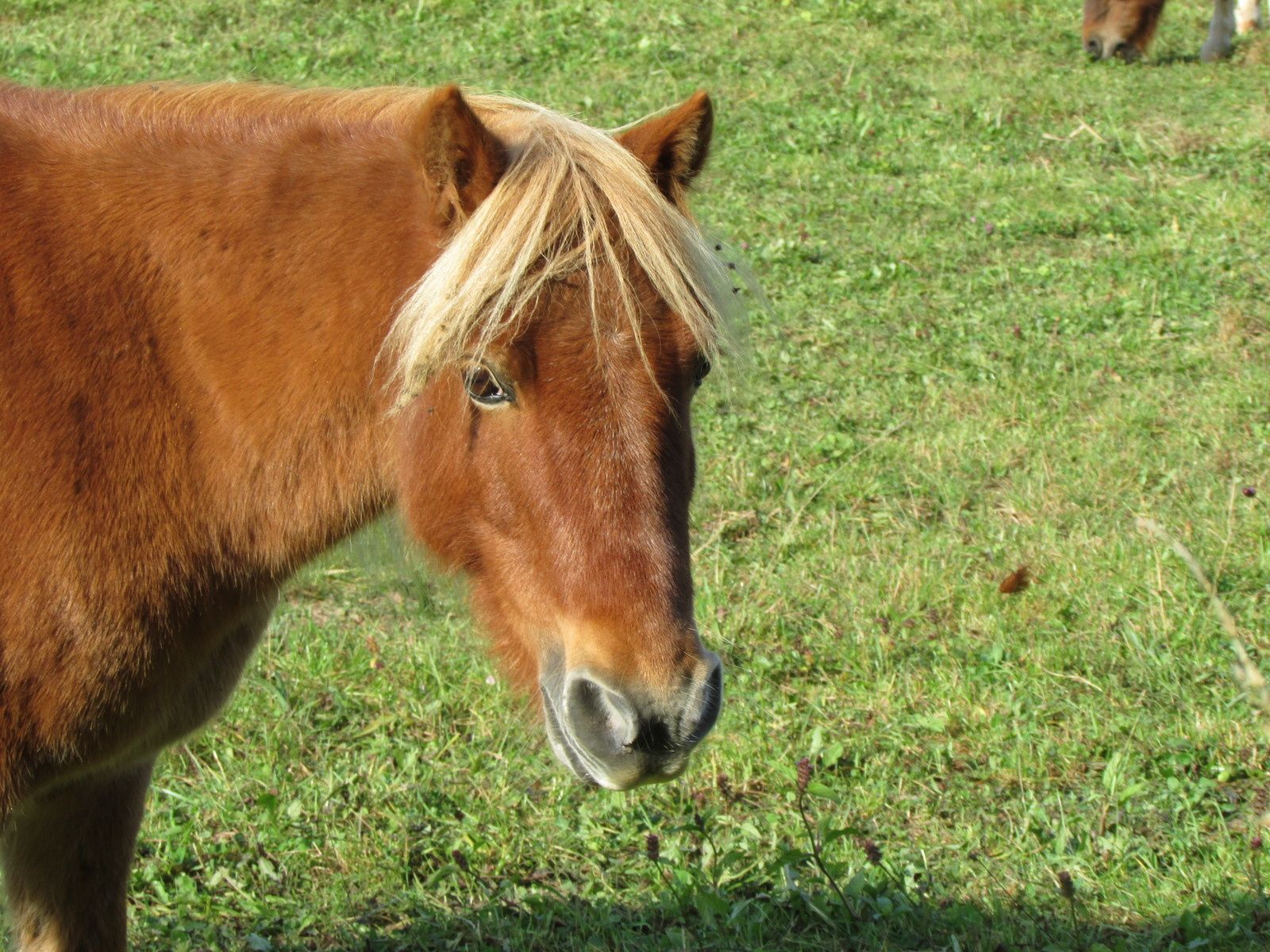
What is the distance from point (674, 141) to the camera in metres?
2.58

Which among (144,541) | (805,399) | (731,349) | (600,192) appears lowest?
(805,399)

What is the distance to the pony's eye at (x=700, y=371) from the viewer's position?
8.11ft

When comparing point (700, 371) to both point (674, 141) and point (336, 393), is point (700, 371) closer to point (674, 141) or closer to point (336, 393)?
point (674, 141)

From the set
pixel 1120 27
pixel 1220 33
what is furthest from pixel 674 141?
pixel 1220 33

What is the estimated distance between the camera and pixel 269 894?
11.3 ft

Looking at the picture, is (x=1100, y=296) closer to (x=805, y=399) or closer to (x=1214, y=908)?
(x=805, y=399)

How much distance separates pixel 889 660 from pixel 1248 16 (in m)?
11.0

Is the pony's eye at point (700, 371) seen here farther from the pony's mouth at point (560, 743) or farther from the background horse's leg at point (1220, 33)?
the background horse's leg at point (1220, 33)

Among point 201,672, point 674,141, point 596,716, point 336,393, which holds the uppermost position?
point 674,141

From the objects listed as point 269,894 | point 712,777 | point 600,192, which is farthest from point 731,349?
point 269,894

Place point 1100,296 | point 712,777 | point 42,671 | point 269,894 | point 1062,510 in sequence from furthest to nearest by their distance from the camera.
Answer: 1. point 1100,296
2. point 1062,510
3. point 712,777
4. point 269,894
5. point 42,671

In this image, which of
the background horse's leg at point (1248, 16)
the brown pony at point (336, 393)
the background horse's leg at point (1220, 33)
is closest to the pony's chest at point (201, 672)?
the brown pony at point (336, 393)

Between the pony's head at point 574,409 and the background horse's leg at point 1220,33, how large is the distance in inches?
432

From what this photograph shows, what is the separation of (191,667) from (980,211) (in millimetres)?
6934
